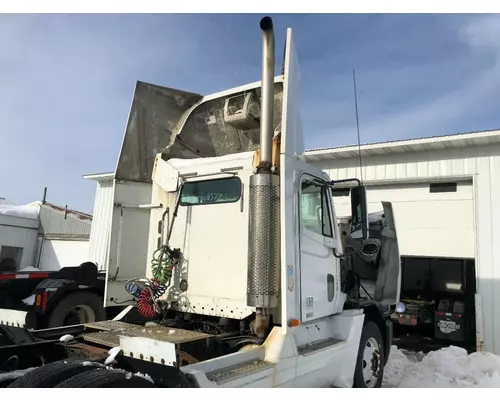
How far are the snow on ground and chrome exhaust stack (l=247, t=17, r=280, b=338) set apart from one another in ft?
11.3

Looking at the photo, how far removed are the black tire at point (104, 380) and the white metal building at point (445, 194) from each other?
5650 mm

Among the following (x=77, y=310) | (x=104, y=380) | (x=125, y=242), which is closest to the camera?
(x=104, y=380)

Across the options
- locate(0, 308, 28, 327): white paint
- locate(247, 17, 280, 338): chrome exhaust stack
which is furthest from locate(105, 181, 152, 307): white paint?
locate(247, 17, 280, 338): chrome exhaust stack

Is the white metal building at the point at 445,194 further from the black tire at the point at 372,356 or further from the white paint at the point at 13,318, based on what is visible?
the white paint at the point at 13,318

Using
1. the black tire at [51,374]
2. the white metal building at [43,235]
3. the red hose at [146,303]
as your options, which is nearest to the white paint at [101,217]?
the white metal building at [43,235]

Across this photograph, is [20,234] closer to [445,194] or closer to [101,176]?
[101,176]

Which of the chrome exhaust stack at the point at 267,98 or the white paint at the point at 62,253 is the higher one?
the chrome exhaust stack at the point at 267,98

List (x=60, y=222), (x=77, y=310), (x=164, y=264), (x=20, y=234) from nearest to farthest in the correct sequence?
(x=164, y=264)
(x=77, y=310)
(x=20, y=234)
(x=60, y=222)

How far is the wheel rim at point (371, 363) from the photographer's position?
5.15 m

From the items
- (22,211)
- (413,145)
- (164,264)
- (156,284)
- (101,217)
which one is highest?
(413,145)

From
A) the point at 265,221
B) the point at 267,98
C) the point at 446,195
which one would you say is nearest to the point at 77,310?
the point at 265,221

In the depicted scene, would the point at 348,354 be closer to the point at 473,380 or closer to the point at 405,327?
the point at 473,380

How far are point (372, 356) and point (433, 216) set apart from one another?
5.39 m

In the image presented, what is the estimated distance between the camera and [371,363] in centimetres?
526
